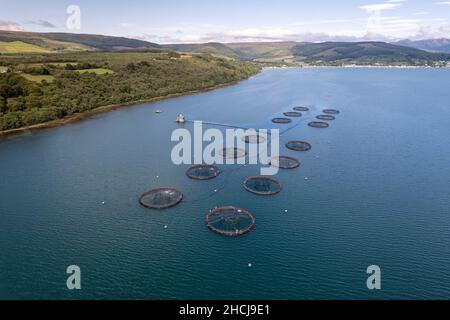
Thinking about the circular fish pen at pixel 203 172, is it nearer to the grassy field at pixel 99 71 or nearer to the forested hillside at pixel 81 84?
the forested hillside at pixel 81 84

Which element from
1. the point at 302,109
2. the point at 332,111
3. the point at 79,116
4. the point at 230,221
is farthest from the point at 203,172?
the point at 332,111

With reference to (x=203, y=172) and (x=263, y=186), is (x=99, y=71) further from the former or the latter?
(x=263, y=186)

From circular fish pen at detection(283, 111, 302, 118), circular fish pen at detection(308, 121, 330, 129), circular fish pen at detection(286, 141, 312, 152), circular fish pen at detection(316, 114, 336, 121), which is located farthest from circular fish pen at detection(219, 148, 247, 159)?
circular fish pen at detection(316, 114, 336, 121)

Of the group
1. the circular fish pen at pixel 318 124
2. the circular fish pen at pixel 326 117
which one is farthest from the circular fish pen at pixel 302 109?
the circular fish pen at pixel 318 124

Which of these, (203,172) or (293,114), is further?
(293,114)

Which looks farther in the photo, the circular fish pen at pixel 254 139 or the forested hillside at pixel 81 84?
the forested hillside at pixel 81 84

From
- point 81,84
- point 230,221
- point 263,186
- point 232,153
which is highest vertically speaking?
point 81,84

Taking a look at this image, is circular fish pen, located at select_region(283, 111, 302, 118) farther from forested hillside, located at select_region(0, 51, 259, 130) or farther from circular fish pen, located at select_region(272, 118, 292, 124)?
forested hillside, located at select_region(0, 51, 259, 130)
